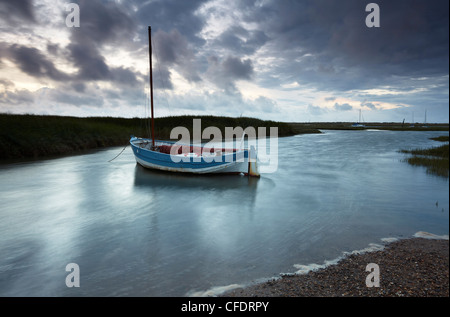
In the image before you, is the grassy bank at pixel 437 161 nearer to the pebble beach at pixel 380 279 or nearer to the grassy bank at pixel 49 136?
the pebble beach at pixel 380 279

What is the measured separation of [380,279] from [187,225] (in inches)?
219

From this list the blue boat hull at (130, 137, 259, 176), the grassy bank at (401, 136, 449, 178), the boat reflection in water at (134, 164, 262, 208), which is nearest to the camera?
the grassy bank at (401, 136, 449, 178)

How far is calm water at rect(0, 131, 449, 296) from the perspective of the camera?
5.30 m

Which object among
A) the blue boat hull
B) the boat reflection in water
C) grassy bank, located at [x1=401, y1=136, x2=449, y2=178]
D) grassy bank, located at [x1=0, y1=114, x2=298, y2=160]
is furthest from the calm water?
grassy bank, located at [x1=0, y1=114, x2=298, y2=160]

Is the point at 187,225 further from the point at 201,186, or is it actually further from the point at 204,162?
the point at 204,162

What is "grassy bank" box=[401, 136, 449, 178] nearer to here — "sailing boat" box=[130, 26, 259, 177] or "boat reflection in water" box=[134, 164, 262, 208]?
"boat reflection in water" box=[134, 164, 262, 208]

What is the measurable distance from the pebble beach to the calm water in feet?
1.58

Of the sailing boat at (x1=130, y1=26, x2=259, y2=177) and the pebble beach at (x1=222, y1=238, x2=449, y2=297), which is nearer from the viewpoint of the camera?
the pebble beach at (x1=222, y1=238, x2=449, y2=297)

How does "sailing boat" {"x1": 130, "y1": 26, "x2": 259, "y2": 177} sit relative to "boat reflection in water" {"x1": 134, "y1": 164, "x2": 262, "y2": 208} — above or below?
above

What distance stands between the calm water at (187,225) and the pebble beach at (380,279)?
481 millimetres

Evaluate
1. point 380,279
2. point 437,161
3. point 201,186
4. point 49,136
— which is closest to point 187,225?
point 201,186

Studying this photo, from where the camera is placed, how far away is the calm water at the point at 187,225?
5297mm

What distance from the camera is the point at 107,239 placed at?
23.9 ft

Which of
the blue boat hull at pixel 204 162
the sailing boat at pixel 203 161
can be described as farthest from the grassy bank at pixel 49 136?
the blue boat hull at pixel 204 162
